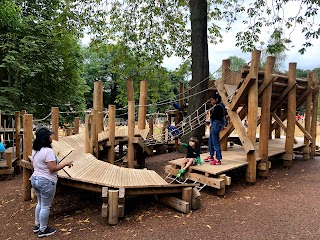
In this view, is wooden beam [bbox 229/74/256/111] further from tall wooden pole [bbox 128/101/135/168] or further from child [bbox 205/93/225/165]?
tall wooden pole [bbox 128/101/135/168]

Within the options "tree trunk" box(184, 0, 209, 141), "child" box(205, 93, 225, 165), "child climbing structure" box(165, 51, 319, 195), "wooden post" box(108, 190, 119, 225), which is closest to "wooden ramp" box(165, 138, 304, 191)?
"child climbing structure" box(165, 51, 319, 195)

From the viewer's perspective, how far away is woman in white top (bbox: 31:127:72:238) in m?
4.02

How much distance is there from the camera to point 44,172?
405cm

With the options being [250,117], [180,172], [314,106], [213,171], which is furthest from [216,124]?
[314,106]

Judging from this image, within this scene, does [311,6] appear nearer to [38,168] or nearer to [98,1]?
[98,1]

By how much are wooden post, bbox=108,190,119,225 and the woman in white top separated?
0.81 m

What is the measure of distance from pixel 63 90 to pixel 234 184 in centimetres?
1135

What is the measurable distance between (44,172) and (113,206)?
1.14 m

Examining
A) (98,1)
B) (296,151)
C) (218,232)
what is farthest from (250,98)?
(98,1)

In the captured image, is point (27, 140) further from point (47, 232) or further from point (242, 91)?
point (242, 91)

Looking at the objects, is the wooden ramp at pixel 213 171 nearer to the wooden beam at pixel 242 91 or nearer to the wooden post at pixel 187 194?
the wooden post at pixel 187 194

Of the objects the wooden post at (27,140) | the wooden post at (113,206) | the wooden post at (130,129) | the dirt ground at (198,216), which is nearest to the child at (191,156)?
the dirt ground at (198,216)

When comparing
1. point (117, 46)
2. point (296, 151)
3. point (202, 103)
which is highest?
point (117, 46)

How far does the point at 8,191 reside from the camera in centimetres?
673
